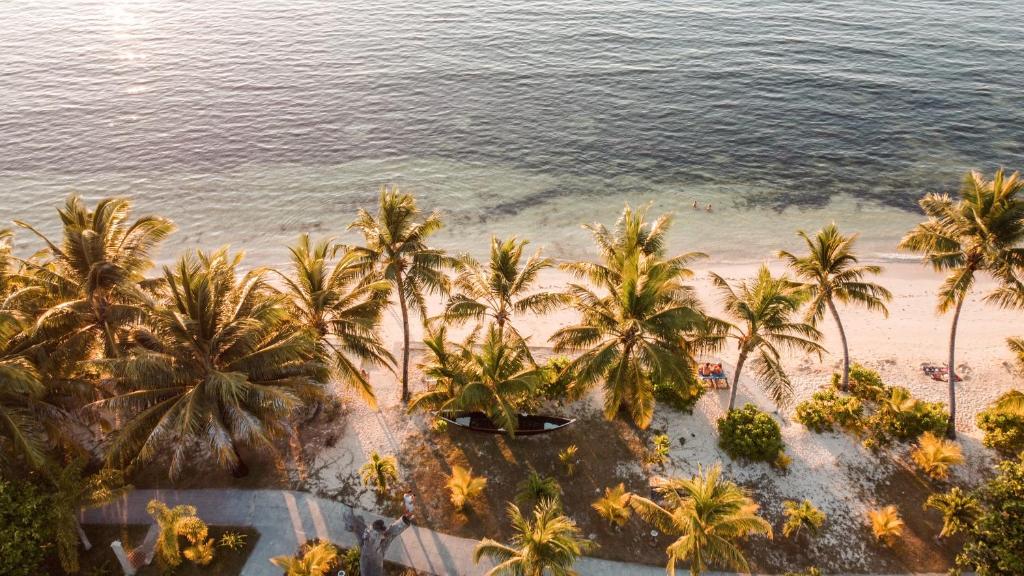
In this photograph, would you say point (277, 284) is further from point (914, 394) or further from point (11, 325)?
point (914, 394)

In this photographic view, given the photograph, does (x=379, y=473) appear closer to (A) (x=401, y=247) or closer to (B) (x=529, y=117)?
(A) (x=401, y=247)

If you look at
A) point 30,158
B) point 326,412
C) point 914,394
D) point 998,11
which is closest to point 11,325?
point 326,412

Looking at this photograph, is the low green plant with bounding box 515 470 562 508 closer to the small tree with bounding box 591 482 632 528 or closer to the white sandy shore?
the small tree with bounding box 591 482 632 528

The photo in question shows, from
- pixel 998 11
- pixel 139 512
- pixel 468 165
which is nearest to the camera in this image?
pixel 139 512

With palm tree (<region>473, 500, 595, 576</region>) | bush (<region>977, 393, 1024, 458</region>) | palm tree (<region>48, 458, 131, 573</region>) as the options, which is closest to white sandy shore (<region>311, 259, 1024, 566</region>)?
bush (<region>977, 393, 1024, 458</region>)

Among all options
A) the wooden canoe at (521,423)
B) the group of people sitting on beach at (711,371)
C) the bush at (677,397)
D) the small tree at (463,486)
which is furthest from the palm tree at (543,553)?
the group of people sitting on beach at (711,371)

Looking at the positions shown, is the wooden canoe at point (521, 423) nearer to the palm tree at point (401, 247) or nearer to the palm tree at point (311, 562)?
the palm tree at point (401, 247)
